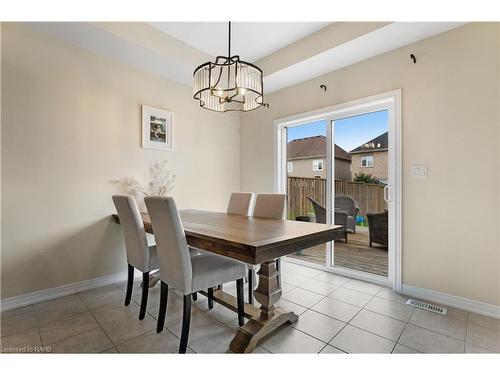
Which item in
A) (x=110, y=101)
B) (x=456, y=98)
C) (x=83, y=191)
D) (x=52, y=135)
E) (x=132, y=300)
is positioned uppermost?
(x=110, y=101)

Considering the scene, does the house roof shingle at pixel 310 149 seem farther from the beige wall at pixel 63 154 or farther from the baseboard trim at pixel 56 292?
the baseboard trim at pixel 56 292

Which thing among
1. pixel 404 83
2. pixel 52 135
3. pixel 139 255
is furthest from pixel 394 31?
pixel 52 135

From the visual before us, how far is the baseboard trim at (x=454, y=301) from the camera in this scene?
2018mm

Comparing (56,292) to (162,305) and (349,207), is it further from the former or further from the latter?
(349,207)

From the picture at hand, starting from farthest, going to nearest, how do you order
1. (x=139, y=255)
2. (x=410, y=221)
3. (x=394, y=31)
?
(x=410, y=221) < (x=394, y=31) < (x=139, y=255)

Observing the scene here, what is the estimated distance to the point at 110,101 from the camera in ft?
9.01

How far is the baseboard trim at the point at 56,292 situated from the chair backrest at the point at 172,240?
1498 mm

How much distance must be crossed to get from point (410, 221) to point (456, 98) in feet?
3.98

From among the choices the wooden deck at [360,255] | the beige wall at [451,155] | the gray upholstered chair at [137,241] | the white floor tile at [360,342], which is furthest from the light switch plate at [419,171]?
the gray upholstered chair at [137,241]

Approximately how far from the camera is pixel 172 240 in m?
1.57

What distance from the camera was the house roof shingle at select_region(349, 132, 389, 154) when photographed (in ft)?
8.90
